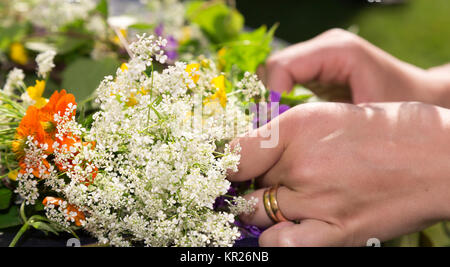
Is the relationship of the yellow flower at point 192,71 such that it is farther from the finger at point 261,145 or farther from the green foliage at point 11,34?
the green foliage at point 11,34

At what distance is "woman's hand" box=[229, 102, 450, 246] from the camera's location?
0.54 m

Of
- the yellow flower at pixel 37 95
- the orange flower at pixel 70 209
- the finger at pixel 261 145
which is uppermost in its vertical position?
the yellow flower at pixel 37 95

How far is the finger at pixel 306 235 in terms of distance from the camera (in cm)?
53

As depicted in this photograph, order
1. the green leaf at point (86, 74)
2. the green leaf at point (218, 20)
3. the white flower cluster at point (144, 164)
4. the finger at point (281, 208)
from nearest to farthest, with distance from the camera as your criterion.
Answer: the white flower cluster at point (144, 164) < the finger at point (281, 208) < the green leaf at point (86, 74) < the green leaf at point (218, 20)

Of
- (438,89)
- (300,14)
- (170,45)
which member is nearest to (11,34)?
(170,45)

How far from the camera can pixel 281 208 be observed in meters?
0.58

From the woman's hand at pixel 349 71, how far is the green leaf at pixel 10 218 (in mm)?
529

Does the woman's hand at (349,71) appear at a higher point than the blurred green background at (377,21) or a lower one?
higher

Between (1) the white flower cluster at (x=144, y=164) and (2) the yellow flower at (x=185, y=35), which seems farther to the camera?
(2) the yellow flower at (x=185, y=35)

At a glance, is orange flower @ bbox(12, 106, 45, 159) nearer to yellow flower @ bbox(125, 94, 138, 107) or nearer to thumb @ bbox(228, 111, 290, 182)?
yellow flower @ bbox(125, 94, 138, 107)

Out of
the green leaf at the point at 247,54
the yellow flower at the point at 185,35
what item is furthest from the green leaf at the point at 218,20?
the green leaf at the point at 247,54

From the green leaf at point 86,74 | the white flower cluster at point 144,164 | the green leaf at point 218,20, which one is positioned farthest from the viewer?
the green leaf at point 218,20

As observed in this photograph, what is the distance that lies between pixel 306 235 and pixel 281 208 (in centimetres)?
6
